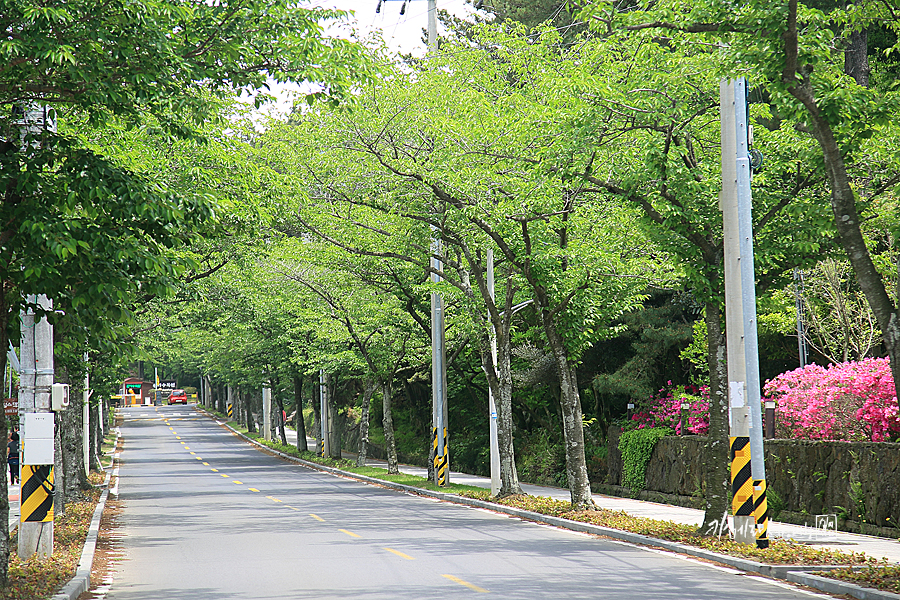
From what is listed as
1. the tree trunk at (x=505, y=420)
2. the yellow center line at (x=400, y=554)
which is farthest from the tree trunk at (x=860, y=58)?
the yellow center line at (x=400, y=554)

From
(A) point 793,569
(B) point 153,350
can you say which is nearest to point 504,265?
(A) point 793,569

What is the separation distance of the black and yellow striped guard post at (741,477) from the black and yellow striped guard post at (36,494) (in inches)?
387

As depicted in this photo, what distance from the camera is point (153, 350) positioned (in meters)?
46.8

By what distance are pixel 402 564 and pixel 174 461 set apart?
38.4m

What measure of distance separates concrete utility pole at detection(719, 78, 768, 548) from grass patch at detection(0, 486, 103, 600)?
9.23 metres

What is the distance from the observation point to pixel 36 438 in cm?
1374

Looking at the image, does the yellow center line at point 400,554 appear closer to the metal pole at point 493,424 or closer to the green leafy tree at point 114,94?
the green leafy tree at point 114,94

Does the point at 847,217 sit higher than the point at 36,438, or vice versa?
the point at 847,217

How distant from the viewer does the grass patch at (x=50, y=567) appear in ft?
35.5

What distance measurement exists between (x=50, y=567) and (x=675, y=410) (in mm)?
17151

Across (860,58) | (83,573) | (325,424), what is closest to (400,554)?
(83,573)

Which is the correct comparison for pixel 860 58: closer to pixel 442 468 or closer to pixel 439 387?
pixel 439 387

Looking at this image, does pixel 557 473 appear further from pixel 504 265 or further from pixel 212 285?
pixel 212 285

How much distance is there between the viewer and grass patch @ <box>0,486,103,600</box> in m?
10.8
